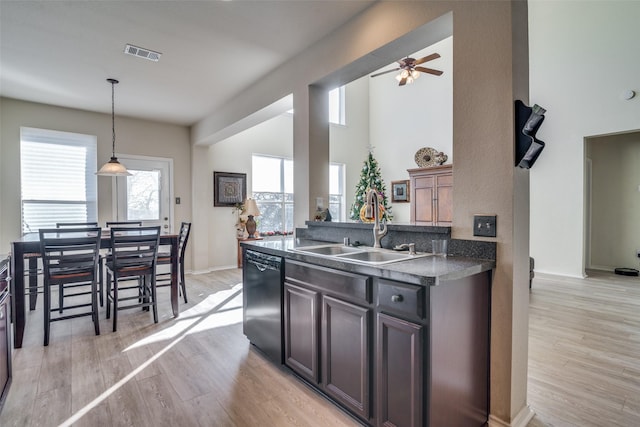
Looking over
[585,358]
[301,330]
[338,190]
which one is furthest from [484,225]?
[338,190]

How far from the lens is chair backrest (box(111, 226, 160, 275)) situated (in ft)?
10.2

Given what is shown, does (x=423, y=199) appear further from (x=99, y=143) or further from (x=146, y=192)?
(x=99, y=143)

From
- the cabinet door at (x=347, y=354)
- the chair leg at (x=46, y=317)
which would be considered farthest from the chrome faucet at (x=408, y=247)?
the chair leg at (x=46, y=317)

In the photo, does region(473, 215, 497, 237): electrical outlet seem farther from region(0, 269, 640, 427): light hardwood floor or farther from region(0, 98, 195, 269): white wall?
region(0, 98, 195, 269): white wall

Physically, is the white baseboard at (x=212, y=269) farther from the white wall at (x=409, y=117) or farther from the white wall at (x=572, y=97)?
the white wall at (x=572, y=97)

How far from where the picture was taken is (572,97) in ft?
17.5

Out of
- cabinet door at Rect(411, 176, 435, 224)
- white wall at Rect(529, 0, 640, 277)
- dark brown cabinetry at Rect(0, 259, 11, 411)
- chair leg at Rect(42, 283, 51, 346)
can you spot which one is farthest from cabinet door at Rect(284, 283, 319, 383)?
white wall at Rect(529, 0, 640, 277)

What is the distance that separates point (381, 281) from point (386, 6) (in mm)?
1973

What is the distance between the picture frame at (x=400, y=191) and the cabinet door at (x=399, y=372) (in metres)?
6.27

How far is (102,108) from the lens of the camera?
4.73 meters

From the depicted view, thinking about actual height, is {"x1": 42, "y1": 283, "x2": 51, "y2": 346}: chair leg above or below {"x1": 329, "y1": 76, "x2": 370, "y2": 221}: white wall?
below

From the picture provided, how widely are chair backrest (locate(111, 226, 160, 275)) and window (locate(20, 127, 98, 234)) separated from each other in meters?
2.26

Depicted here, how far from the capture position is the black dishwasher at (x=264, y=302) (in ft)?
7.59

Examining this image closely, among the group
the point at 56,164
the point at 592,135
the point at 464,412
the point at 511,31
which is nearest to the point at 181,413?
the point at 464,412
